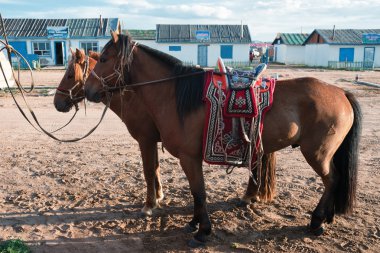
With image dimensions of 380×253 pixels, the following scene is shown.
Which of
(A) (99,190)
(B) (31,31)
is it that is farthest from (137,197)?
(B) (31,31)

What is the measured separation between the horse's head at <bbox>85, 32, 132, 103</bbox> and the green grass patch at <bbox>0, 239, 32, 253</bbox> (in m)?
1.68

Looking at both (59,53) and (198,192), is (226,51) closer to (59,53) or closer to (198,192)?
(59,53)

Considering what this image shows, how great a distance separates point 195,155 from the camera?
3.53m

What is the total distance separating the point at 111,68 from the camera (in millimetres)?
3574

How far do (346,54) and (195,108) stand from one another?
1383 inches

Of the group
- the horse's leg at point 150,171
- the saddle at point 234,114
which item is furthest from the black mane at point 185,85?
the horse's leg at point 150,171

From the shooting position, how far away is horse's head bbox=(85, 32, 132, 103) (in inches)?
139

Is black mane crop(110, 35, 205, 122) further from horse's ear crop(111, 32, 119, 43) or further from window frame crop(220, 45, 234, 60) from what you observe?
window frame crop(220, 45, 234, 60)

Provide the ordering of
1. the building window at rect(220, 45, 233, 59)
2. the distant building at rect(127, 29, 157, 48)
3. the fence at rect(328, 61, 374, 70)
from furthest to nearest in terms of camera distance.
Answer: the distant building at rect(127, 29, 157, 48) < the building window at rect(220, 45, 233, 59) < the fence at rect(328, 61, 374, 70)

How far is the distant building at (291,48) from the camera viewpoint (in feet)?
136

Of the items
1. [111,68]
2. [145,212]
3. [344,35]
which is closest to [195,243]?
[145,212]

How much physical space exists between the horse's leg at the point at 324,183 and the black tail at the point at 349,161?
13cm

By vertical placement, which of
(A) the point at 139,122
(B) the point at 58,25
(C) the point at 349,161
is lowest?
(C) the point at 349,161

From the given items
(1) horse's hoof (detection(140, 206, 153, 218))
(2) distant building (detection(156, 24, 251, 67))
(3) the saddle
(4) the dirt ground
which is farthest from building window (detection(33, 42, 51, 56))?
(3) the saddle
